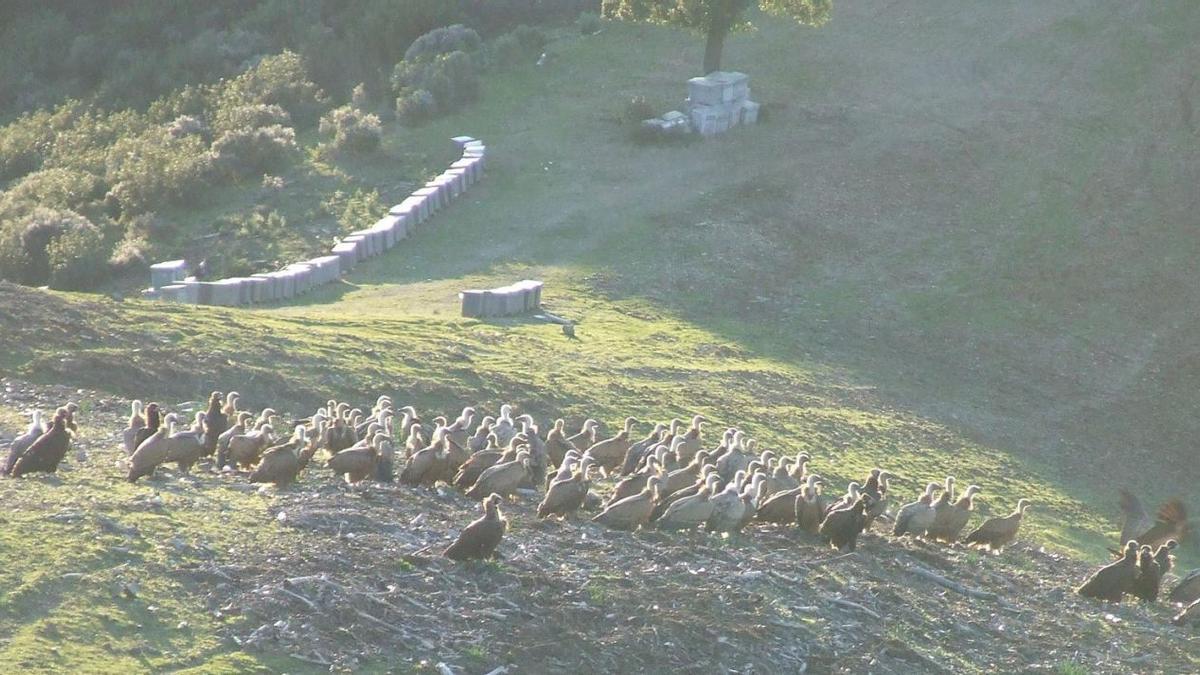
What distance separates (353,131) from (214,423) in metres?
23.4

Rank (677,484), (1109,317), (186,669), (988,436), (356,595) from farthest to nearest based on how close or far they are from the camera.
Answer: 1. (1109,317)
2. (988,436)
3. (677,484)
4. (356,595)
5. (186,669)

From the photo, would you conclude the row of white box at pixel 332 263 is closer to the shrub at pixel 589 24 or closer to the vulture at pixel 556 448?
the vulture at pixel 556 448

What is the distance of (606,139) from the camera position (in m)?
44.0

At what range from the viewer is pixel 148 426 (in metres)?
19.7

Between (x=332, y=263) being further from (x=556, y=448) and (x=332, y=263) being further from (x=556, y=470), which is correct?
(x=556, y=470)

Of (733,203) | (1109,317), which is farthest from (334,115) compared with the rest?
(1109,317)

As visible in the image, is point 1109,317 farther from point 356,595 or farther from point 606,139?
point 356,595

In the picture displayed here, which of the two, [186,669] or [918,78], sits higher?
[918,78]

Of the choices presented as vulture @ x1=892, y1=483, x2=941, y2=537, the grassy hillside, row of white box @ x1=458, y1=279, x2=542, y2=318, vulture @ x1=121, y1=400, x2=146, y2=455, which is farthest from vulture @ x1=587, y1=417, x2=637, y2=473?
row of white box @ x1=458, y1=279, x2=542, y2=318

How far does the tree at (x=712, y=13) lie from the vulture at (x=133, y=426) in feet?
84.7

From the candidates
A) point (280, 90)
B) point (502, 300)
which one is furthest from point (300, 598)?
point (280, 90)

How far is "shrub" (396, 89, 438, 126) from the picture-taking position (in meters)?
45.5

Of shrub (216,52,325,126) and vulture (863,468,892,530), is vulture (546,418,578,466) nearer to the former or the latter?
vulture (863,468,892,530)

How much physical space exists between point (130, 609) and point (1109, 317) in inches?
1086
